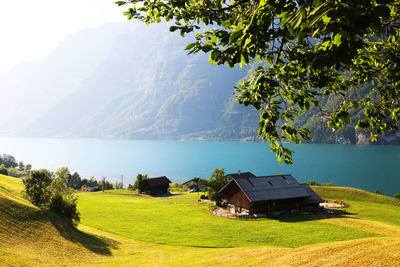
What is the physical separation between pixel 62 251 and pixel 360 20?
26.5 metres

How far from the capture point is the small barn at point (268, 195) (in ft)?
161

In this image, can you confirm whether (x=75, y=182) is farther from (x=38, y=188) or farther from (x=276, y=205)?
(x=276, y=205)

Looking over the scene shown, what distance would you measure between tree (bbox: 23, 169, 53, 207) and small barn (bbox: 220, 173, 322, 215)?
1284 inches

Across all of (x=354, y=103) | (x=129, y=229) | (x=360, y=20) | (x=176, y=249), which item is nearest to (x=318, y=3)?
(x=360, y=20)

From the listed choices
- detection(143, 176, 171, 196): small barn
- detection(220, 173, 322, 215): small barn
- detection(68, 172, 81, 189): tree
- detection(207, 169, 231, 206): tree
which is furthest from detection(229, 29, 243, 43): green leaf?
detection(68, 172, 81, 189): tree

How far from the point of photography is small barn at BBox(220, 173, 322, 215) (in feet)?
161

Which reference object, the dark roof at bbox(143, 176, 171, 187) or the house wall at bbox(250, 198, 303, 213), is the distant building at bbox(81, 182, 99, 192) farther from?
the house wall at bbox(250, 198, 303, 213)

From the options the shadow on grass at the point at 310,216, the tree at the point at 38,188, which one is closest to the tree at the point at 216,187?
the shadow on grass at the point at 310,216

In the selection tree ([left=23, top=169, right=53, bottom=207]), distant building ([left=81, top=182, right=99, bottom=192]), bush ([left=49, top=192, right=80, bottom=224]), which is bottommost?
distant building ([left=81, top=182, right=99, bottom=192])

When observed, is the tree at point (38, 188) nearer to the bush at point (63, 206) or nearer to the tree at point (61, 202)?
the tree at point (61, 202)

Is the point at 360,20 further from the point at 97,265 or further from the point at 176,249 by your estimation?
the point at 176,249

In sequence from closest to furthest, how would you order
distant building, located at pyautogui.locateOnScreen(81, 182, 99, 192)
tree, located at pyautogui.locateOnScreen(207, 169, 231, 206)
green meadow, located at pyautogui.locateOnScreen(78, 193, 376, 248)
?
green meadow, located at pyautogui.locateOnScreen(78, 193, 376, 248) → tree, located at pyautogui.locateOnScreen(207, 169, 231, 206) → distant building, located at pyautogui.locateOnScreen(81, 182, 99, 192)

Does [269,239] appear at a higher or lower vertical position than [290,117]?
lower

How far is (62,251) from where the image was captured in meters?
22.1
